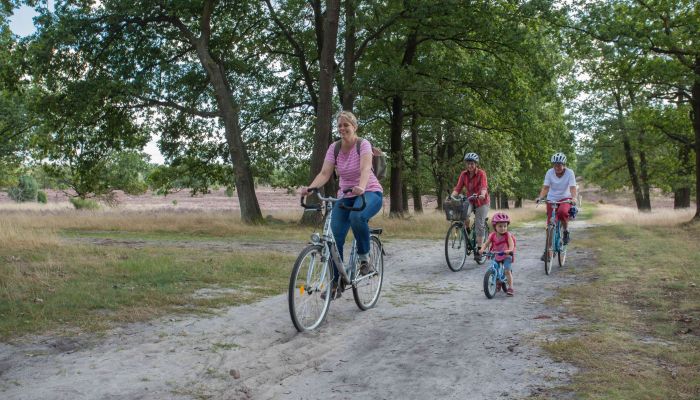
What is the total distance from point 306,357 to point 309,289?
3.12 feet

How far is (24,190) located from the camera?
74.7 meters

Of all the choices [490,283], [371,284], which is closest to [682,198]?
[490,283]

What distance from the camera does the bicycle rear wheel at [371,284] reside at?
6.71 m

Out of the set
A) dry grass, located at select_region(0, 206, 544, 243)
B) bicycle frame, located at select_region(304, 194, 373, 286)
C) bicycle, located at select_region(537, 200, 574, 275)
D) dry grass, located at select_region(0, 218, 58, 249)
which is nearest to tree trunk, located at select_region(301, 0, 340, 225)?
dry grass, located at select_region(0, 206, 544, 243)

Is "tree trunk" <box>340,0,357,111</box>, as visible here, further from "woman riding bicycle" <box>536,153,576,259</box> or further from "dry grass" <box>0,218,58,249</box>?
"dry grass" <box>0,218,58,249</box>

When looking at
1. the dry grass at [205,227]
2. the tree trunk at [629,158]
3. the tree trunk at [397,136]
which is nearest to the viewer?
the dry grass at [205,227]

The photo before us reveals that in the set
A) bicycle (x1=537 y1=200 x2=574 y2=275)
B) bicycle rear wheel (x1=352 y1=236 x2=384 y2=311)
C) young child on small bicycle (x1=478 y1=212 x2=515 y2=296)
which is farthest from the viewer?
bicycle (x1=537 y1=200 x2=574 y2=275)

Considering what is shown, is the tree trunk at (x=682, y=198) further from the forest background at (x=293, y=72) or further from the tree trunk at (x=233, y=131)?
the tree trunk at (x=233, y=131)

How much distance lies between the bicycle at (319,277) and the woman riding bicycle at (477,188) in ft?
14.8

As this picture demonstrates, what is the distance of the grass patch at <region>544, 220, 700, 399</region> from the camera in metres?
3.93

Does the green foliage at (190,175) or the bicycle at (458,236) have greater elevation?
the green foliage at (190,175)

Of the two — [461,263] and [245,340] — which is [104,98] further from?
[245,340]

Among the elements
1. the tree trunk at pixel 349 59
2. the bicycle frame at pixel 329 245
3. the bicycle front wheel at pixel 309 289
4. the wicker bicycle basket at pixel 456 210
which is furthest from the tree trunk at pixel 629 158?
the bicycle front wheel at pixel 309 289

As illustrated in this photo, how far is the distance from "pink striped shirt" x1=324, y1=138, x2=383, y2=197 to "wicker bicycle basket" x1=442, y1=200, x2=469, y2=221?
446cm
